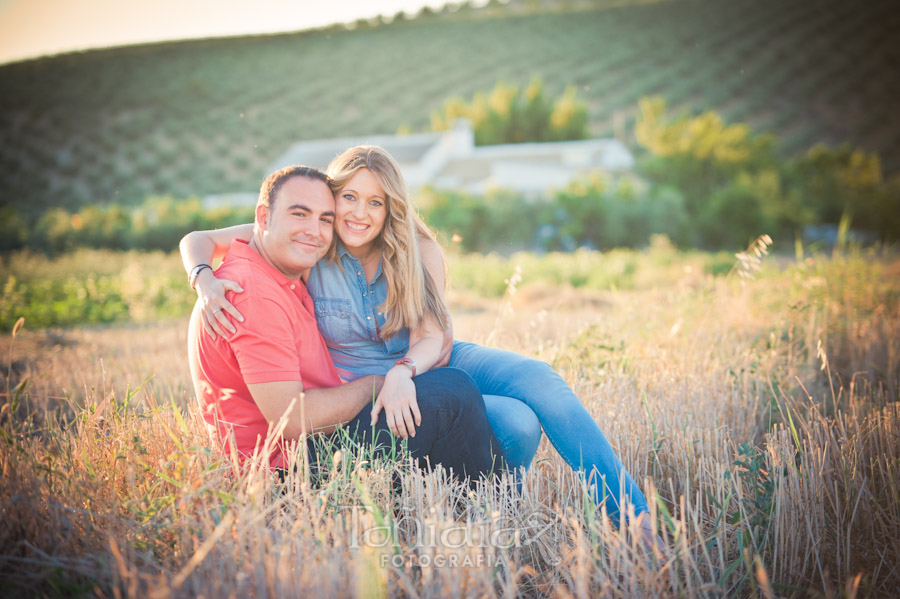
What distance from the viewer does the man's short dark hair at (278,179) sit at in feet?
9.04

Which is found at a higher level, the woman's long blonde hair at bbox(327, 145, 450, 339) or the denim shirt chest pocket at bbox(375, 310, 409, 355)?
the woman's long blonde hair at bbox(327, 145, 450, 339)

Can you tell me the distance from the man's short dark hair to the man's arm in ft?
2.95

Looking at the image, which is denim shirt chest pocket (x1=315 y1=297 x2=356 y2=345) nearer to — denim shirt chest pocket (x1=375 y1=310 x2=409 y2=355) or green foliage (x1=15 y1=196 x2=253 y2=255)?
denim shirt chest pocket (x1=375 y1=310 x2=409 y2=355)

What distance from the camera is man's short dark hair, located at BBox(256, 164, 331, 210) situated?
108 inches

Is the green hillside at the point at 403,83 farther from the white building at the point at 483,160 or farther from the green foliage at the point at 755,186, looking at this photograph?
the green foliage at the point at 755,186

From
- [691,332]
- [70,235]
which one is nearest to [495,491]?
[691,332]

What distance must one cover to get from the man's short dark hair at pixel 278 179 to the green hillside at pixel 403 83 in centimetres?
3943

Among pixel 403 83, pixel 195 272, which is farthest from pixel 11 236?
pixel 403 83

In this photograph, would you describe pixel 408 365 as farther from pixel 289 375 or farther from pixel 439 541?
pixel 439 541

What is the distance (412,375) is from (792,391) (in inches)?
118

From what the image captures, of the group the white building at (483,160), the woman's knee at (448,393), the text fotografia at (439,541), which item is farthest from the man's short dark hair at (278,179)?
the white building at (483,160)

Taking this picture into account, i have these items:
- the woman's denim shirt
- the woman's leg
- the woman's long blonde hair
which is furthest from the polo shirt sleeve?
the woman's leg

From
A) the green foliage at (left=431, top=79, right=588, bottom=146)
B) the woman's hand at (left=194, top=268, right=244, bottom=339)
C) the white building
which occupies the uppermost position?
the green foliage at (left=431, top=79, right=588, bottom=146)

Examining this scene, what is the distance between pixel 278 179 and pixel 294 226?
0.88 ft
